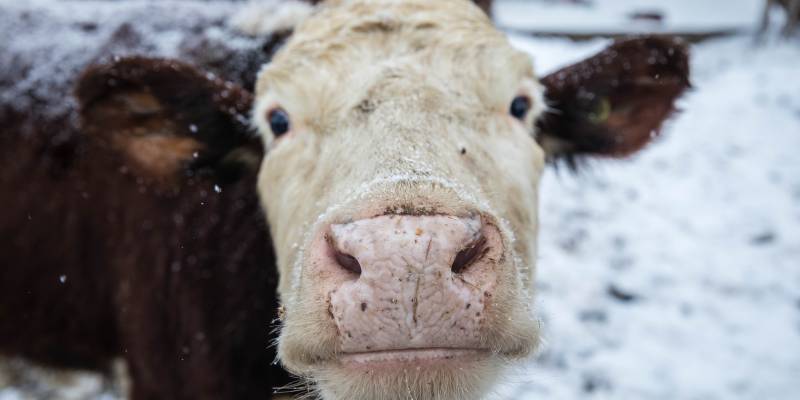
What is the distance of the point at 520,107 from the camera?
6.43ft

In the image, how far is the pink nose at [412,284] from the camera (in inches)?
38.7

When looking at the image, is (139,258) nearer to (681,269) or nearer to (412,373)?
(412,373)

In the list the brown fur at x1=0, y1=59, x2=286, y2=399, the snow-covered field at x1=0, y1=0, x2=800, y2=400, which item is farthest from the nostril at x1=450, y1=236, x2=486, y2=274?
the brown fur at x1=0, y1=59, x2=286, y2=399

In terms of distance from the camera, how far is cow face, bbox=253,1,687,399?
1016 millimetres

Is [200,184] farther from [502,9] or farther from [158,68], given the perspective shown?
[502,9]

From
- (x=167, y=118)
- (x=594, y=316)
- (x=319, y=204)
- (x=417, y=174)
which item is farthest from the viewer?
(x=594, y=316)

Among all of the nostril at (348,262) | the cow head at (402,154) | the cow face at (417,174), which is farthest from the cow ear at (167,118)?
the nostril at (348,262)

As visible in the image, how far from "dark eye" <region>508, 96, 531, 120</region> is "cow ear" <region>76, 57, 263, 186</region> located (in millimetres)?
1065

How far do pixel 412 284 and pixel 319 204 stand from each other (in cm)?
51

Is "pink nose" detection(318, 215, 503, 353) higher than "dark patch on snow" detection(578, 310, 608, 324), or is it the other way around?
"pink nose" detection(318, 215, 503, 353)

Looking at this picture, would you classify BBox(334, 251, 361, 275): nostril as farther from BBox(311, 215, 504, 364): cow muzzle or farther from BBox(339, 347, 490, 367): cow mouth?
BBox(339, 347, 490, 367): cow mouth

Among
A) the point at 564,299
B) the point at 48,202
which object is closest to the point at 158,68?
the point at 48,202

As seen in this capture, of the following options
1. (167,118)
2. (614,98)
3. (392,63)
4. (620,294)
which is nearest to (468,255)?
(392,63)

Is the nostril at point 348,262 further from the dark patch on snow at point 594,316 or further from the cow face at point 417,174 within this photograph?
the dark patch on snow at point 594,316
